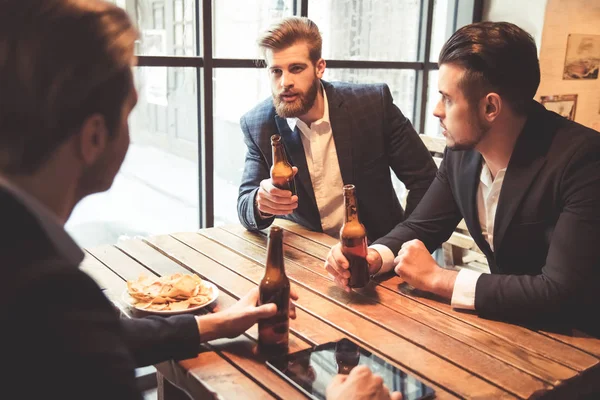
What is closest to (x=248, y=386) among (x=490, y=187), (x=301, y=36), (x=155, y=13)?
(x=490, y=187)

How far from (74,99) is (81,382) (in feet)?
1.15

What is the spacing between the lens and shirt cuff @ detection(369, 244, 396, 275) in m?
1.72

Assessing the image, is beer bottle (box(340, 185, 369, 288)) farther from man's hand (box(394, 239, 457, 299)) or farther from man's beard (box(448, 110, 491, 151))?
man's beard (box(448, 110, 491, 151))

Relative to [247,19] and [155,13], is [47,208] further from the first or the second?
[247,19]

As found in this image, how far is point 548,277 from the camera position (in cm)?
143

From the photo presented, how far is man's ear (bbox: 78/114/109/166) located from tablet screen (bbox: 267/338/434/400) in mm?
583

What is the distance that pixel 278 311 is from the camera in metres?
1.27

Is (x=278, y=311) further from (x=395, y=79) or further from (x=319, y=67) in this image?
(x=395, y=79)

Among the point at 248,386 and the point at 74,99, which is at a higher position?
the point at 74,99

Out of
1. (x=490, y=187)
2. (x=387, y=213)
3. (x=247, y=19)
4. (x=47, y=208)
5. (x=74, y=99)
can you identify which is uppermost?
(x=247, y=19)

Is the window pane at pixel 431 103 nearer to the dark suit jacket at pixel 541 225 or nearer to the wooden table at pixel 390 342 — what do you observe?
the dark suit jacket at pixel 541 225

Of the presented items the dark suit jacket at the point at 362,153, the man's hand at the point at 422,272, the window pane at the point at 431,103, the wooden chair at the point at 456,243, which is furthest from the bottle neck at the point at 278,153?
the window pane at the point at 431,103

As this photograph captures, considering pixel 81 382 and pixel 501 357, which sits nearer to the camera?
pixel 81 382

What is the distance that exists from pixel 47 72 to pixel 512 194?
4.22 ft
